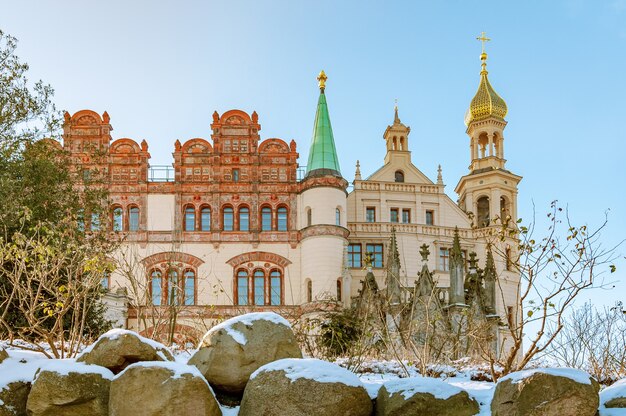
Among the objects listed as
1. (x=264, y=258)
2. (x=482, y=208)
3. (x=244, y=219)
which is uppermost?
(x=482, y=208)

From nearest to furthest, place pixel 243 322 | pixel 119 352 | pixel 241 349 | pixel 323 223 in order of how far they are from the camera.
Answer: pixel 119 352 → pixel 241 349 → pixel 243 322 → pixel 323 223

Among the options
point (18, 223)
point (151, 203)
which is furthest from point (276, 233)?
point (18, 223)

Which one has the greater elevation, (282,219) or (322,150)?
(322,150)

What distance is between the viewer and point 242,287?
44.6 meters

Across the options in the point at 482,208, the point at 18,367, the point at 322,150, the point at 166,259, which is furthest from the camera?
the point at 482,208

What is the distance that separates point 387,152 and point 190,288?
1356cm

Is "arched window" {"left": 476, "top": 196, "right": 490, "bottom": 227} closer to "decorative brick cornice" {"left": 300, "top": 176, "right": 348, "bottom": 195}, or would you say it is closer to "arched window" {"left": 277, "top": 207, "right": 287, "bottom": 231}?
"decorative brick cornice" {"left": 300, "top": 176, "right": 348, "bottom": 195}

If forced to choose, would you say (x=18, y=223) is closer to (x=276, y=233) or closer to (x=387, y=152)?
(x=276, y=233)

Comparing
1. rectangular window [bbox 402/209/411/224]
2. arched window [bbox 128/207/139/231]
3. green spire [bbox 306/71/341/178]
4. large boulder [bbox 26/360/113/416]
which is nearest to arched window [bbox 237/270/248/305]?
arched window [bbox 128/207/139/231]

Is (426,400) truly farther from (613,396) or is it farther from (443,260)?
(443,260)

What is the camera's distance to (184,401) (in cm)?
1470

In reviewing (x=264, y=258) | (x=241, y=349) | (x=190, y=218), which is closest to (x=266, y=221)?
(x=264, y=258)

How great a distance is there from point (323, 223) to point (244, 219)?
4.47 metres

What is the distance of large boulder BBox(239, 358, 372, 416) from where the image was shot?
48.3 feet
